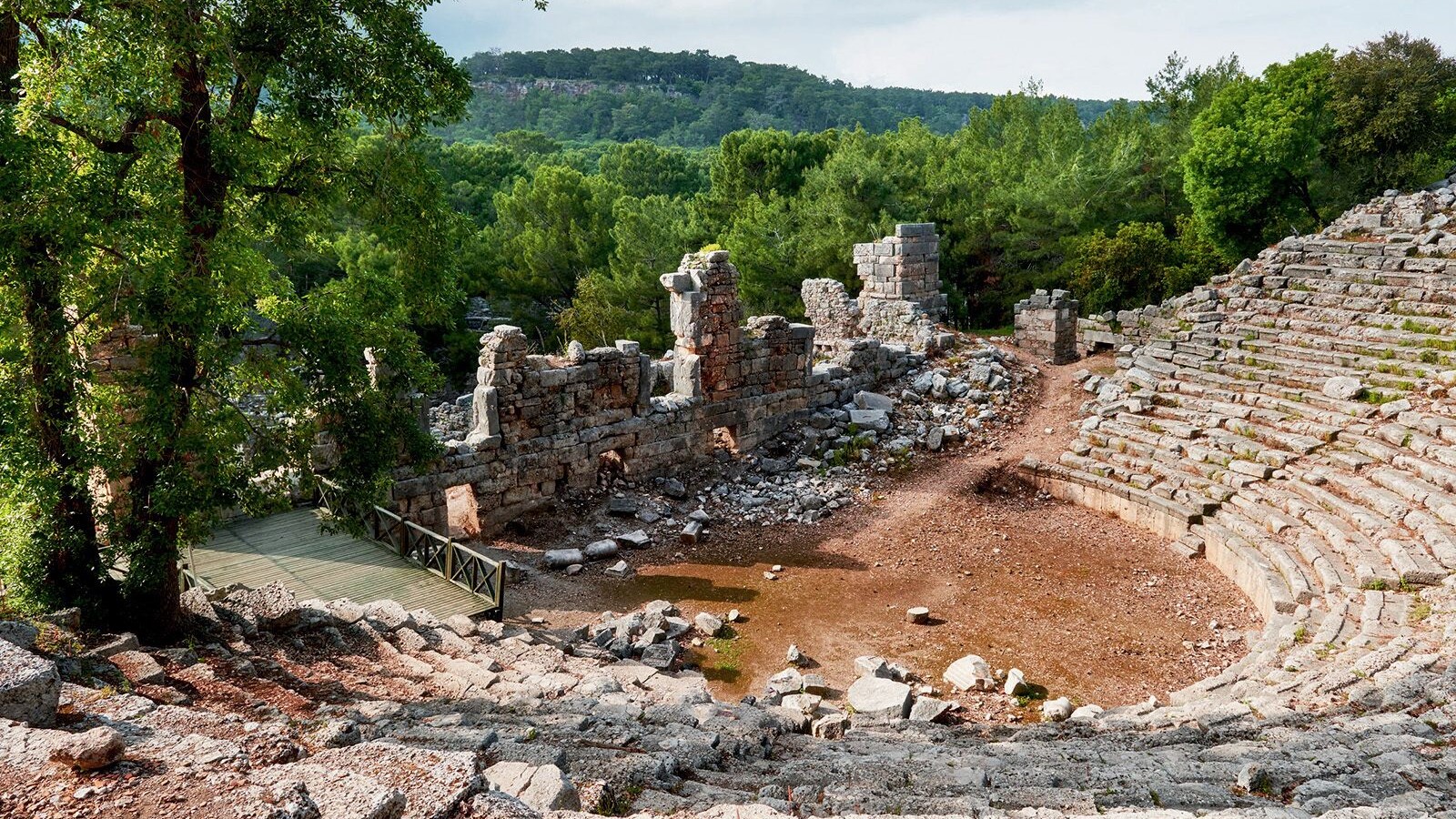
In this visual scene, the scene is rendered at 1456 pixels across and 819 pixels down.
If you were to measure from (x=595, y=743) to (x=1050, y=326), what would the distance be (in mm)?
16479

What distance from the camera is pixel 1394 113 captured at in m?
22.8

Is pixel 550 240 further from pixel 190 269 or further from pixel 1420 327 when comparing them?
pixel 190 269

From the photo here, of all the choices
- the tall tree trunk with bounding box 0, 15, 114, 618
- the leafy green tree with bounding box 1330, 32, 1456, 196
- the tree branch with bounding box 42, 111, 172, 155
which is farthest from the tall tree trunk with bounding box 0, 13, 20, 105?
the leafy green tree with bounding box 1330, 32, 1456, 196

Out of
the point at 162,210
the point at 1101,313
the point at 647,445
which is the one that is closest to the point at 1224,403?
the point at 1101,313

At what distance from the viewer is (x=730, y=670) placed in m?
10.5

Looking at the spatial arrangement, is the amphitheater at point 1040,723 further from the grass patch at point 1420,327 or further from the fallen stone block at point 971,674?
the fallen stone block at point 971,674

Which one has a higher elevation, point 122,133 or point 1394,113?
point 1394,113

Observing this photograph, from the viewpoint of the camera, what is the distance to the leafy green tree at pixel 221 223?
6.70 m

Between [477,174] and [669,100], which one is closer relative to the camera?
→ [477,174]

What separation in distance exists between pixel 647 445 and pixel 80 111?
9.75m

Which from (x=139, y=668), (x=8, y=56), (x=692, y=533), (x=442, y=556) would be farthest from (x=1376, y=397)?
(x=8, y=56)

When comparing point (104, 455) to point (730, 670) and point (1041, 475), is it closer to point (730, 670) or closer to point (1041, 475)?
point (730, 670)

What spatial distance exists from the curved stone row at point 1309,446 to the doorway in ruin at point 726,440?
16.4 feet

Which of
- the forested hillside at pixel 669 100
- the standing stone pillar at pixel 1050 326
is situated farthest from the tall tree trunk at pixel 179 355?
the forested hillside at pixel 669 100
